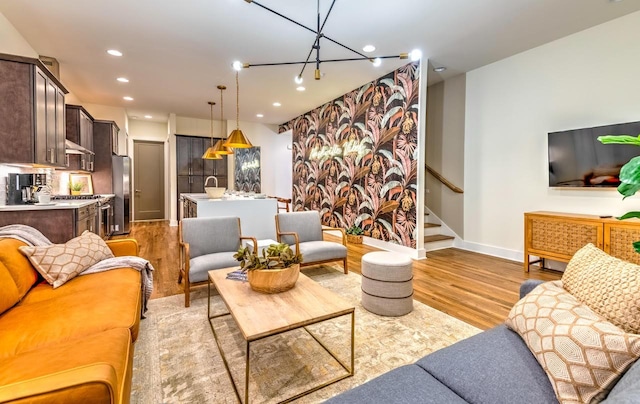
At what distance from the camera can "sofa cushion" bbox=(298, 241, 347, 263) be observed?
11.7ft

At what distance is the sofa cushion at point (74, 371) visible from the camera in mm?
927

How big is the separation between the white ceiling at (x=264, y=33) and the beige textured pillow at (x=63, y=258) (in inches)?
100.0

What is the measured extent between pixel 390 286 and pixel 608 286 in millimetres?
1558

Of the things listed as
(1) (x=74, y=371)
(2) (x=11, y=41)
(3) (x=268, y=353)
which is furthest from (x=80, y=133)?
(1) (x=74, y=371)

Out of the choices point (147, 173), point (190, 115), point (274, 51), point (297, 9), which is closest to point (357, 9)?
point (297, 9)

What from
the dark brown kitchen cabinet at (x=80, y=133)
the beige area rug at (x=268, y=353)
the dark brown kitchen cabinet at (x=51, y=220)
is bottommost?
the beige area rug at (x=268, y=353)

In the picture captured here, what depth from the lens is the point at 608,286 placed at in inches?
48.8

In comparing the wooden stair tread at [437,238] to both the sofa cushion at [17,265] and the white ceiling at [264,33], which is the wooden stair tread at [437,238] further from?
the sofa cushion at [17,265]

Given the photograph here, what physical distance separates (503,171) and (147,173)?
9.33 m

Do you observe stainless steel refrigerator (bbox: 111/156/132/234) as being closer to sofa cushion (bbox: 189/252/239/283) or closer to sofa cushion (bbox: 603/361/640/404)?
sofa cushion (bbox: 189/252/239/283)

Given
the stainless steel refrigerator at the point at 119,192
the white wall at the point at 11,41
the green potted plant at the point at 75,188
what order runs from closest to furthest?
the white wall at the point at 11,41 < the green potted plant at the point at 75,188 < the stainless steel refrigerator at the point at 119,192

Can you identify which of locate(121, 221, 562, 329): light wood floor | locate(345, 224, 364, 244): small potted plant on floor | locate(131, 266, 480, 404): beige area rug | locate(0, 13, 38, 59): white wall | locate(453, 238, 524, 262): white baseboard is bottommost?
locate(131, 266, 480, 404): beige area rug

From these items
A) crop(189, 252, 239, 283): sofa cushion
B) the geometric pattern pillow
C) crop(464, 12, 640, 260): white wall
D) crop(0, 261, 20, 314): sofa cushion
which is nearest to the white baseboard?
crop(464, 12, 640, 260): white wall

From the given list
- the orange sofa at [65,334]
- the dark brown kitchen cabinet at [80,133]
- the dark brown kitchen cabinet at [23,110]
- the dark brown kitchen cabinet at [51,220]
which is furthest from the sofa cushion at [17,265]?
the dark brown kitchen cabinet at [80,133]
